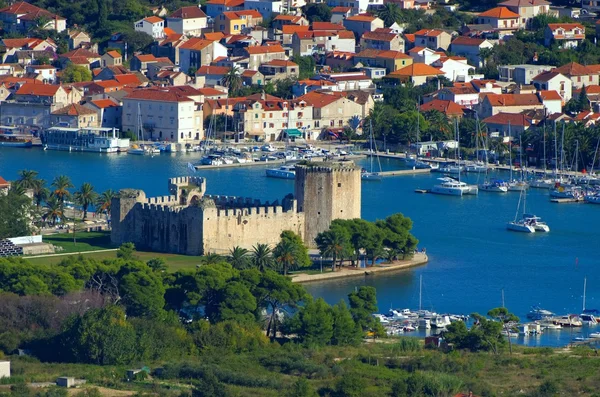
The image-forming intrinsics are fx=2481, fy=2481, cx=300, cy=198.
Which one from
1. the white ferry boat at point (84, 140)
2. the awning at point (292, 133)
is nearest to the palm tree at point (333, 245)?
the white ferry boat at point (84, 140)

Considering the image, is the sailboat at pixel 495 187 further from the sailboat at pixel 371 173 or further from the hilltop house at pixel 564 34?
the hilltop house at pixel 564 34

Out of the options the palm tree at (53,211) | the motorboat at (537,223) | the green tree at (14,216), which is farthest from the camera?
the motorboat at (537,223)

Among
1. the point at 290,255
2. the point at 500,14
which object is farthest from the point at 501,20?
the point at 290,255

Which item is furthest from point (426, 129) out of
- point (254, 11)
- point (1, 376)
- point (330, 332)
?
point (1, 376)

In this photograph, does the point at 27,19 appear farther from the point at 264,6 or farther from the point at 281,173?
the point at 281,173

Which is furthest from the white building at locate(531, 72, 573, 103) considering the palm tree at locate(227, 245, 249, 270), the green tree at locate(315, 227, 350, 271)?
the palm tree at locate(227, 245, 249, 270)

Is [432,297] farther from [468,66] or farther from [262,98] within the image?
[468,66]
